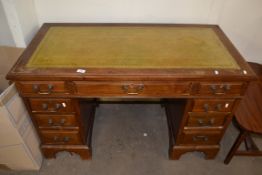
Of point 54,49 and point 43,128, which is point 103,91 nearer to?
point 54,49

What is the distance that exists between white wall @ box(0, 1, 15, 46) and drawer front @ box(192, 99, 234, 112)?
3.96ft

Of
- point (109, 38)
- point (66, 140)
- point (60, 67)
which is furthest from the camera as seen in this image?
A: point (66, 140)

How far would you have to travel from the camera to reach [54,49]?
3.84ft

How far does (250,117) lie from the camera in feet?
4.29

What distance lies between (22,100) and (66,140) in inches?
15.5

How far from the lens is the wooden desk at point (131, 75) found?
1.03 m

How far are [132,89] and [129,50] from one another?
0.77ft

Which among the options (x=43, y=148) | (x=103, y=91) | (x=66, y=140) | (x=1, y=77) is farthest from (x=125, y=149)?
(x=1, y=77)

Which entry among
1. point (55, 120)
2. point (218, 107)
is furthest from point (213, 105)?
point (55, 120)

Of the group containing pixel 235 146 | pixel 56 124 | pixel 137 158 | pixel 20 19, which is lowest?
pixel 137 158

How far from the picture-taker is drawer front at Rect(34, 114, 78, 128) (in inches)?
48.9

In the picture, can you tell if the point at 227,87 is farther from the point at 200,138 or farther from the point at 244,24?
the point at 244,24

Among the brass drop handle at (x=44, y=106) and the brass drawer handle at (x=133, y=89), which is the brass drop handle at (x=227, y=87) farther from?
the brass drop handle at (x=44, y=106)

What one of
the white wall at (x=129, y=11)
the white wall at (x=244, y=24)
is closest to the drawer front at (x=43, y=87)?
the white wall at (x=129, y=11)
